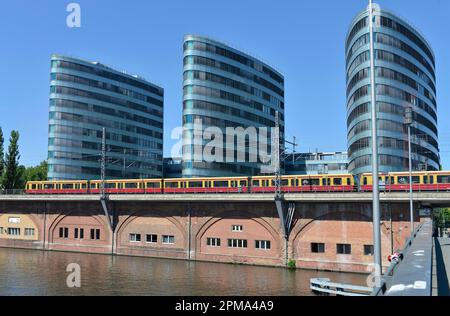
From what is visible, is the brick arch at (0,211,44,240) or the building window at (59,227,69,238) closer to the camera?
the building window at (59,227,69,238)

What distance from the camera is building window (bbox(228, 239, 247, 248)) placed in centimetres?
5538

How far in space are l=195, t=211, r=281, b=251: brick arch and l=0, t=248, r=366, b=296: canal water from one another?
3.40 m

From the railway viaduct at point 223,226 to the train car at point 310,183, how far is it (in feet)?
13.1

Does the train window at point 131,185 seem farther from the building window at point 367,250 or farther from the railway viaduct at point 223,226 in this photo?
the building window at point 367,250

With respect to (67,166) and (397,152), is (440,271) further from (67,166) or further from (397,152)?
(67,166)

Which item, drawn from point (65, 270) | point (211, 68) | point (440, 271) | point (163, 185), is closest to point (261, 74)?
point (211, 68)

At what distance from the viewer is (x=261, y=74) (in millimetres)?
100250

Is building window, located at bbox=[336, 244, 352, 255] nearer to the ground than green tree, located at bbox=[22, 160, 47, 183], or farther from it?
nearer to the ground

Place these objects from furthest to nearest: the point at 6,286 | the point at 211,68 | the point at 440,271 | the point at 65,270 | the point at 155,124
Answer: the point at 155,124 → the point at 211,68 → the point at 65,270 → the point at 6,286 → the point at 440,271

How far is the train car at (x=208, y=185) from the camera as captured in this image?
196 feet

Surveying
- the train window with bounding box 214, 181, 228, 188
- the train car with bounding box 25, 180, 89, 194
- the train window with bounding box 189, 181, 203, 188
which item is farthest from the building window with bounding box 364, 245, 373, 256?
the train car with bounding box 25, 180, 89, 194

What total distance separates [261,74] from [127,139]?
39.2 m

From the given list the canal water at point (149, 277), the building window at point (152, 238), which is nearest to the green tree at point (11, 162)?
the canal water at point (149, 277)

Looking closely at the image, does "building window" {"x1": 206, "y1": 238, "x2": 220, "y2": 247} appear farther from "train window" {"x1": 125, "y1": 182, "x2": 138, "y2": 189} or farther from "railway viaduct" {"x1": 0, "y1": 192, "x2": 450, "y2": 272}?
"train window" {"x1": 125, "y1": 182, "x2": 138, "y2": 189}
